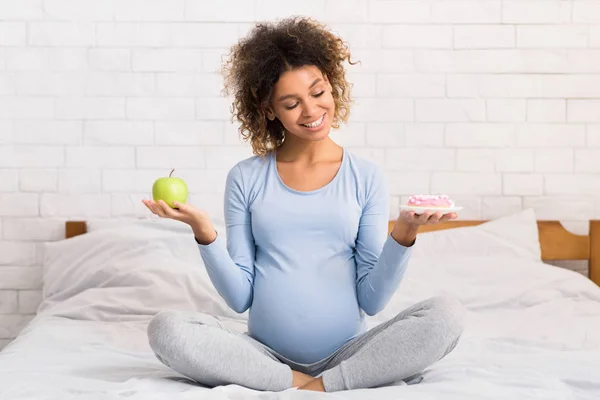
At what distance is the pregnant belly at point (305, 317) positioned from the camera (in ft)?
5.22

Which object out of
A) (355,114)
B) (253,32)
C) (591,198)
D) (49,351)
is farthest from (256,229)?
(591,198)

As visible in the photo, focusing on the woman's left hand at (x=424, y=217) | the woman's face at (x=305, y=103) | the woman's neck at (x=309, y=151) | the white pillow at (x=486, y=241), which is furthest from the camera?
the white pillow at (x=486, y=241)

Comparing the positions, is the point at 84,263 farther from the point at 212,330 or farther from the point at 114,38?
the point at 212,330

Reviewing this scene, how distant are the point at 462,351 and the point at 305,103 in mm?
660

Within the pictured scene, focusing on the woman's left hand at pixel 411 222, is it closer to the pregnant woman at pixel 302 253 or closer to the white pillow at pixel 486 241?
the pregnant woman at pixel 302 253

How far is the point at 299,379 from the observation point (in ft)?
5.01

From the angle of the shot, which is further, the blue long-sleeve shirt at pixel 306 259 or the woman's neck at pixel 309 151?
the woman's neck at pixel 309 151

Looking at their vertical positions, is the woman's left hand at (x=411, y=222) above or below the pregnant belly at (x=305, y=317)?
above

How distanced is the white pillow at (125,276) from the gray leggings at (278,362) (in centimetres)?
75

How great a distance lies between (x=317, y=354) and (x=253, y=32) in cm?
70

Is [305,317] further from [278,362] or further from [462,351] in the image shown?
[462,351]

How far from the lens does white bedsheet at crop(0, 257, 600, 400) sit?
1410mm

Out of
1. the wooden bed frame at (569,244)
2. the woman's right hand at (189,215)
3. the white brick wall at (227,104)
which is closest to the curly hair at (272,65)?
the woman's right hand at (189,215)

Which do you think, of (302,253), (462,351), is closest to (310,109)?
(302,253)
